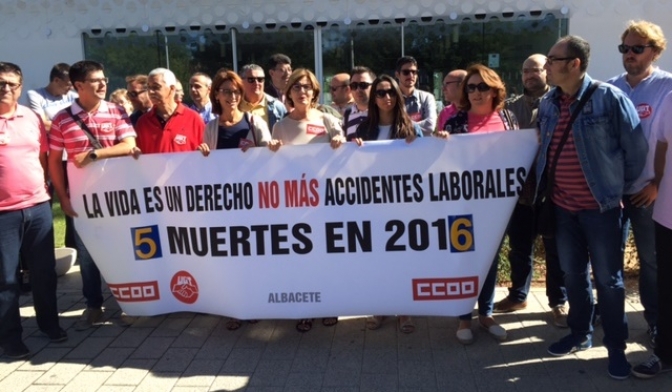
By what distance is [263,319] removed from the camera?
4.60 m

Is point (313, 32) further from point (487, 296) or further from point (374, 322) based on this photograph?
point (487, 296)

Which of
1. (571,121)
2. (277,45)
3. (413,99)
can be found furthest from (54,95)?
(571,121)

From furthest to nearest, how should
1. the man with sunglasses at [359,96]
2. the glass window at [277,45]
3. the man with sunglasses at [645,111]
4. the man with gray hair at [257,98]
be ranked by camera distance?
1. the glass window at [277,45]
2. the man with gray hair at [257,98]
3. the man with sunglasses at [359,96]
4. the man with sunglasses at [645,111]

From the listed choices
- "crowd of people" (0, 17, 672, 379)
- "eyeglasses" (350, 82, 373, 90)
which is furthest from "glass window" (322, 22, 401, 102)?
"crowd of people" (0, 17, 672, 379)

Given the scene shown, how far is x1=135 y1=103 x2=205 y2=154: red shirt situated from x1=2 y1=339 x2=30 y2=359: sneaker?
1713 mm

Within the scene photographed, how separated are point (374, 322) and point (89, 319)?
2360 millimetres

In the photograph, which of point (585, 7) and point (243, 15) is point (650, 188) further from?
point (243, 15)

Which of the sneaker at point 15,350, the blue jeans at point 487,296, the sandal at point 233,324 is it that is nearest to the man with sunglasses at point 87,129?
the sneaker at point 15,350

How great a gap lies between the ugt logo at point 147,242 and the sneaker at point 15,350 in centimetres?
104

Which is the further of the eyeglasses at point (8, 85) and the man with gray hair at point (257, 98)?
the man with gray hair at point (257, 98)

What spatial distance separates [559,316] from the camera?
454cm

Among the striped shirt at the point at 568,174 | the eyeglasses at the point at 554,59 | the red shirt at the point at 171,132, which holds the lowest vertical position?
the striped shirt at the point at 568,174

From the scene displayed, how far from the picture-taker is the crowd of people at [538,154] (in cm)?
360

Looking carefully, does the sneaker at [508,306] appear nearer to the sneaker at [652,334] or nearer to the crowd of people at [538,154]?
the crowd of people at [538,154]
